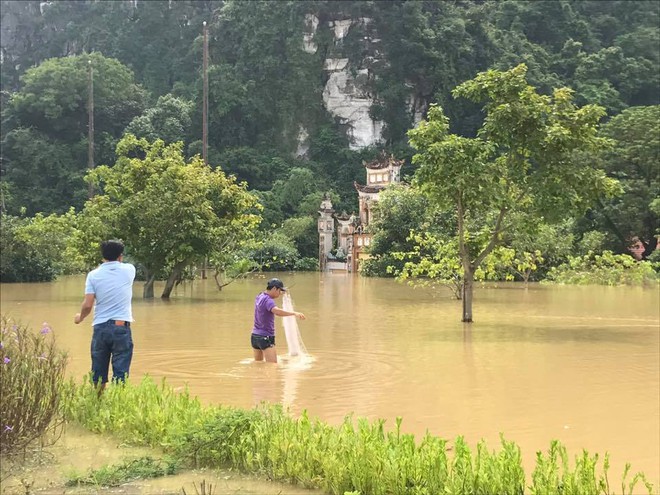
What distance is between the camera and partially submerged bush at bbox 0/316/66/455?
5.13 m

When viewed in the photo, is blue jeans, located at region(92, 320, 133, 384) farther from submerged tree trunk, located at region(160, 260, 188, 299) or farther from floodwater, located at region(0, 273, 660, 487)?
submerged tree trunk, located at region(160, 260, 188, 299)

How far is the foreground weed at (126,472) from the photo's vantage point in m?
4.71

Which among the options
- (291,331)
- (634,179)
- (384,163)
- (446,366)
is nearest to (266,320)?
(291,331)

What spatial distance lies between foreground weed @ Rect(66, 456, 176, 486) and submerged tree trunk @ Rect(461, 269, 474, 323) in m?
11.5

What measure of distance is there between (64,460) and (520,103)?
1192 centimetres

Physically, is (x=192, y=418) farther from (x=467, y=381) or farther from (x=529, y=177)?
(x=529, y=177)

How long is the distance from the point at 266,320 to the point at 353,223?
124ft

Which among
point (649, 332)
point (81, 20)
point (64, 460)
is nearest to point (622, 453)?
point (64, 460)

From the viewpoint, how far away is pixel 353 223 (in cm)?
4791

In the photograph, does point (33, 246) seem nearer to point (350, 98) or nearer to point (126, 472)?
point (126, 472)

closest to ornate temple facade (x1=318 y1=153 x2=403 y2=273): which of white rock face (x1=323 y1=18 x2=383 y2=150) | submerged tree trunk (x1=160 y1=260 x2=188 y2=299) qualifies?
white rock face (x1=323 y1=18 x2=383 y2=150)

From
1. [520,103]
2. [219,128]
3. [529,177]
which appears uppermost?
[219,128]

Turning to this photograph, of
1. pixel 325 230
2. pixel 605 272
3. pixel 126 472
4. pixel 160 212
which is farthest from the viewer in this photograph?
pixel 325 230

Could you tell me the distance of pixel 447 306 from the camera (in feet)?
69.7
